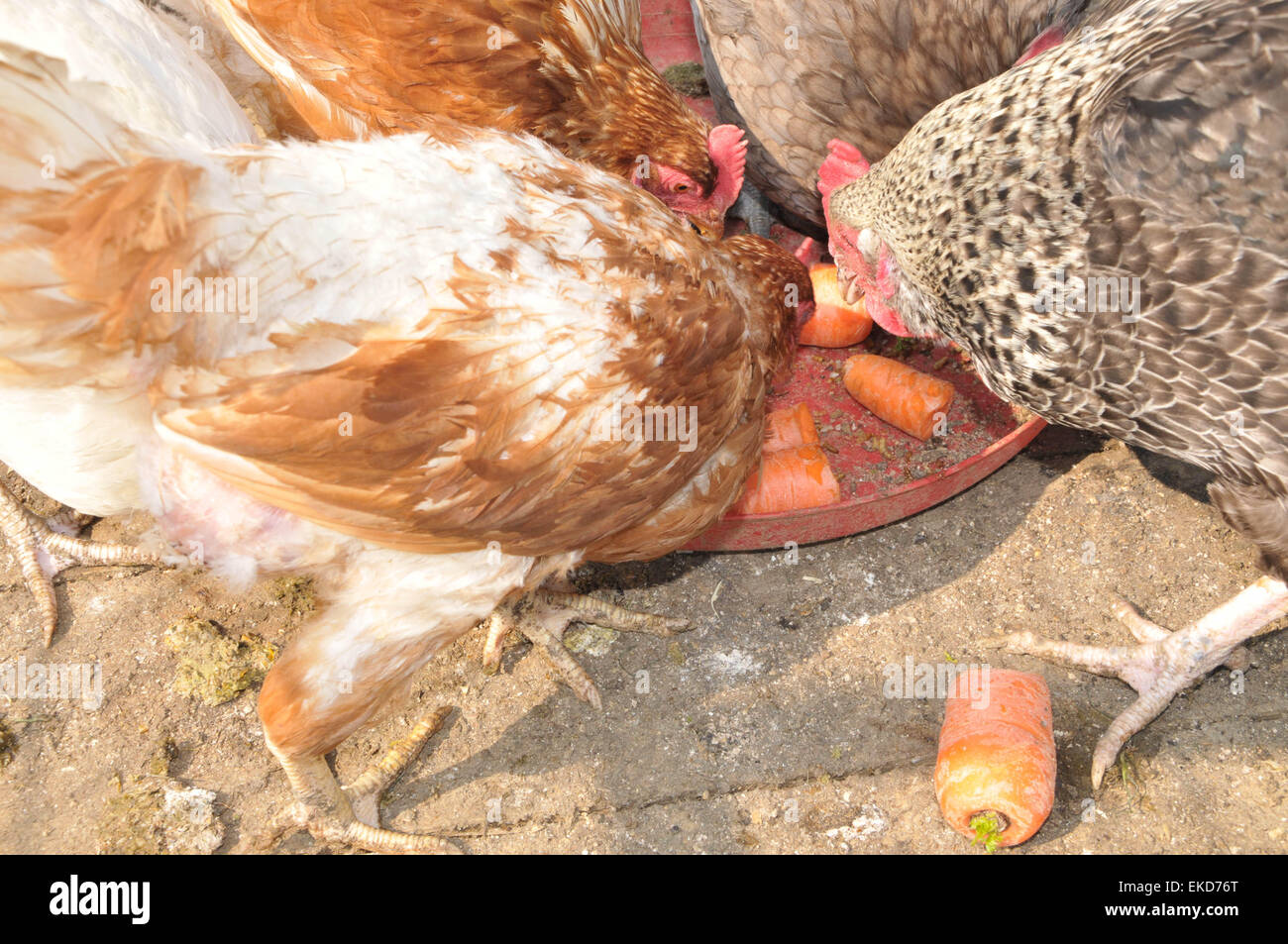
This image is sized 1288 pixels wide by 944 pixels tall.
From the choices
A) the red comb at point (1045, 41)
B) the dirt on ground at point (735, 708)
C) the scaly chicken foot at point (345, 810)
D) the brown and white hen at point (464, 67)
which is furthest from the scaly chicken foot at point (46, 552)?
the red comb at point (1045, 41)

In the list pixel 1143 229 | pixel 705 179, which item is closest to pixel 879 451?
pixel 705 179

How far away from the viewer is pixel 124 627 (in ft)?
7.45

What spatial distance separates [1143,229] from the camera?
155 centimetres

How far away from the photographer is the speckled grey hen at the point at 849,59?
7.41ft

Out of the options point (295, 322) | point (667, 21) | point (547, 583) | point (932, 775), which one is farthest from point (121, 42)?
point (667, 21)

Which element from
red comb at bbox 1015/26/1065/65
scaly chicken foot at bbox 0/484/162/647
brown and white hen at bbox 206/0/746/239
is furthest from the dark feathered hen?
scaly chicken foot at bbox 0/484/162/647

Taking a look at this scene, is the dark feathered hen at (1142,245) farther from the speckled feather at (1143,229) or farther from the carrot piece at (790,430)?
the carrot piece at (790,430)

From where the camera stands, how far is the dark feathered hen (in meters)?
1.48

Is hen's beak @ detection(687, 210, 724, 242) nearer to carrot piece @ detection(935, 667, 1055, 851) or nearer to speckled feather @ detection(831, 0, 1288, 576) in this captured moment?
speckled feather @ detection(831, 0, 1288, 576)

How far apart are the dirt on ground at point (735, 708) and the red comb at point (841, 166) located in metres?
0.98

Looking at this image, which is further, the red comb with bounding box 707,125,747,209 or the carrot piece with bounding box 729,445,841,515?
the red comb with bounding box 707,125,747,209

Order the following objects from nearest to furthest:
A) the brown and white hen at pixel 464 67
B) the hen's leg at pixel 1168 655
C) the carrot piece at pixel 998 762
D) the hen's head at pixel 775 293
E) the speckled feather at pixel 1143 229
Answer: the speckled feather at pixel 1143 229 → the carrot piece at pixel 998 762 → the hen's leg at pixel 1168 655 → the brown and white hen at pixel 464 67 → the hen's head at pixel 775 293

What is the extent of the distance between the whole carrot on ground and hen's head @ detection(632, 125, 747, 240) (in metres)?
0.69

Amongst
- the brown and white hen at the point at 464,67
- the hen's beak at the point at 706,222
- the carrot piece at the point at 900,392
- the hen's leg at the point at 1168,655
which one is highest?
the brown and white hen at the point at 464,67
